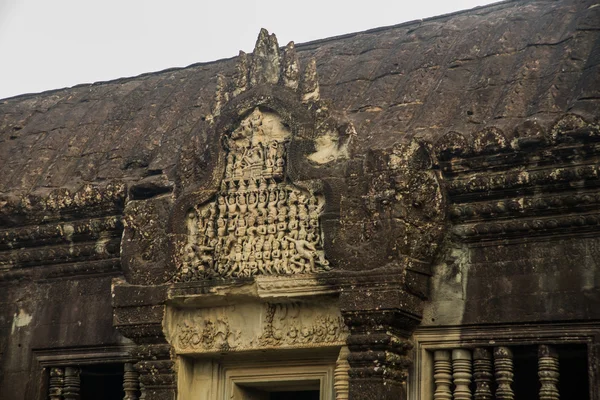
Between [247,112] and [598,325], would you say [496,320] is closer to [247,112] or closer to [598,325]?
[598,325]

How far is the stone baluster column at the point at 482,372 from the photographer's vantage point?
9109 mm

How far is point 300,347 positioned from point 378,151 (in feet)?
5.90

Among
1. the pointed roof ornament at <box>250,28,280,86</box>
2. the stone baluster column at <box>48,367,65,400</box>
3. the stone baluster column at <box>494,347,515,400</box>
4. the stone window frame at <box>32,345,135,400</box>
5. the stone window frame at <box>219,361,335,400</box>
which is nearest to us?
the stone baluster column at <box>494,347,515,400</box>

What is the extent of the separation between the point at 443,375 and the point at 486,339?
49cm

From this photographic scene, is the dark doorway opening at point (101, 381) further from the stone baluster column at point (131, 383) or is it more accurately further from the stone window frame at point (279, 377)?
the stone window frame at point (279, 377)

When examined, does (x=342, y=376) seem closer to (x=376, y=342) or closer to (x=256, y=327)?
(x=376, y=342)

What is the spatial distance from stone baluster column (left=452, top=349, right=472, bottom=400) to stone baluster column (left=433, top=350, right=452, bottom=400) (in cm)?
8

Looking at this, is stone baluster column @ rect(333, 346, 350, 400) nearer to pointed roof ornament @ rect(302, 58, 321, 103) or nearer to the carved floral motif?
the carved floral motif

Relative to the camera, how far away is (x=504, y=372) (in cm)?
905

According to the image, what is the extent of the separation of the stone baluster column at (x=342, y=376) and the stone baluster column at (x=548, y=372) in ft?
5.19

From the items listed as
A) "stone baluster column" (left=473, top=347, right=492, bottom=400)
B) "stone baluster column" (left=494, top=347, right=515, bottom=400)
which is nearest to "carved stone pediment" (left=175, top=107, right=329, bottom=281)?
"stone baluster column" (left=473, top=347, right=492, bottom=400)

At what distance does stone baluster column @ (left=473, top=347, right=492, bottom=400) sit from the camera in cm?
911

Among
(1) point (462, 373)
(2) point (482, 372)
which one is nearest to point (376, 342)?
(1) point (462, 373)

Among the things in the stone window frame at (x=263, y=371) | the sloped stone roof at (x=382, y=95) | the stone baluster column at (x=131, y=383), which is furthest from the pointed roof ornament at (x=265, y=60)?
the stone baluster column at (x=131, y=383)
